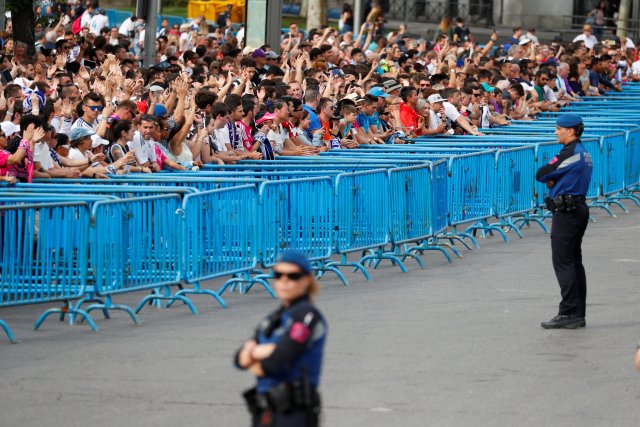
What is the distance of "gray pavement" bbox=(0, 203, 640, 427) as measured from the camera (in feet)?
30.8

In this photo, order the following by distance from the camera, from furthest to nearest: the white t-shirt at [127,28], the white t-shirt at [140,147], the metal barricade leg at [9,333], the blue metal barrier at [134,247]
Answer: the white t-shirt at [127,28] → the white t-shirt at [140,147] → the blue metal barrier at [134,247] → the metal barricade leg at [9,333]

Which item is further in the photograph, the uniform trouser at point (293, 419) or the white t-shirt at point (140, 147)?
the white t-shirt at point (140, 147)

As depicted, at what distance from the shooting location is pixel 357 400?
9680mm

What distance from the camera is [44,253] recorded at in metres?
11.9

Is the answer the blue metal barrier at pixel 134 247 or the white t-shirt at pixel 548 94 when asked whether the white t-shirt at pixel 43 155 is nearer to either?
the blue metal barrier at pixel 134 247

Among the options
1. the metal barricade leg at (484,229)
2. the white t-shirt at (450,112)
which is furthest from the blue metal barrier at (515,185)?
the white t-shirt at (450,112)

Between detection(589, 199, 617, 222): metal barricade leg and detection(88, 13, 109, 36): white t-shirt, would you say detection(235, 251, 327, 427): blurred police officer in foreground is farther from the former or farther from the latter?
detection(88, 13, 109, 36): white t-shirt

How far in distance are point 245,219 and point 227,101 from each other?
13.4 feet

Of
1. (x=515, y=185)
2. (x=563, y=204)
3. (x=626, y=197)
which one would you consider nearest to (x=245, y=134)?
(x=515, y=185)

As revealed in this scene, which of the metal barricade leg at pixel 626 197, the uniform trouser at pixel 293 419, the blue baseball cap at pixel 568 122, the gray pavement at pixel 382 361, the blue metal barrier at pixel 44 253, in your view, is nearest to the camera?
the uniform trouser at pixel 293 419

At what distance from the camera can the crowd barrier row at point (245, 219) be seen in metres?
12.0

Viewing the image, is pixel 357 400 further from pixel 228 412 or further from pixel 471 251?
pixel 471 251

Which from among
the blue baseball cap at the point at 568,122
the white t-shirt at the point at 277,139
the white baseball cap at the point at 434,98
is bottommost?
the white t-shirt at the point at 277,139

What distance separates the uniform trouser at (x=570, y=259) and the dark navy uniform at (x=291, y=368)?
19.9 feet
